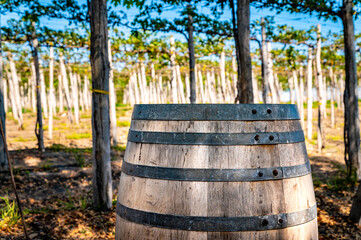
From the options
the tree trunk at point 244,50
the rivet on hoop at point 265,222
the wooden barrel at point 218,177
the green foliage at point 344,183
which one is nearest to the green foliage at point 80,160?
the tree trunk at point 244,50

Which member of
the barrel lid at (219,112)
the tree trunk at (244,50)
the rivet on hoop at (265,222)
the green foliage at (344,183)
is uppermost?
the tree trunk at (244,50)

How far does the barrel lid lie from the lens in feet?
5.90

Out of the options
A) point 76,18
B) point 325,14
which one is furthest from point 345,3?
point 76,18

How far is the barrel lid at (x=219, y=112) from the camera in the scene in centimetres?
180

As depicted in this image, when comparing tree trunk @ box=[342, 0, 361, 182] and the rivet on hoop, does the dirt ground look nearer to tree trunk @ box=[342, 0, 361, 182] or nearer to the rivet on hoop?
tree trunk @ box=[342, 0, 361, 182]

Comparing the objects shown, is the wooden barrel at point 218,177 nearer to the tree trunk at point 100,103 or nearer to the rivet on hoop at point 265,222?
the rivet on hoop at point 265,222

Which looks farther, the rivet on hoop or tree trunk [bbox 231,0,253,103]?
tree trunk [bbox 231,0,253,103]

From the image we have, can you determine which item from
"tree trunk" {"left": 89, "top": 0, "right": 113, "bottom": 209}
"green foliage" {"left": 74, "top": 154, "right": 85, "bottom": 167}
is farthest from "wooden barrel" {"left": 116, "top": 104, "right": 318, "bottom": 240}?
"green foliage" {"left": 74, "top": 154, "right": 85, "bottom": 167}

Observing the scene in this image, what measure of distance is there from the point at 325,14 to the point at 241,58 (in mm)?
2894

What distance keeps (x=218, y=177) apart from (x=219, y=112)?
339 millimetres

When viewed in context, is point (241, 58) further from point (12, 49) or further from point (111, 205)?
point (12, 49)

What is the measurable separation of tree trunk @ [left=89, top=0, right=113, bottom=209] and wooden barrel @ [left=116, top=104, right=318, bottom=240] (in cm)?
310

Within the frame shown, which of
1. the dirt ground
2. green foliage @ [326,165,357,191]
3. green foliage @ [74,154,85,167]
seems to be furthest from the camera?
green foliage @ [74,154,85,167]

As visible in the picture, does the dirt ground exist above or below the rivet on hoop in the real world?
below
